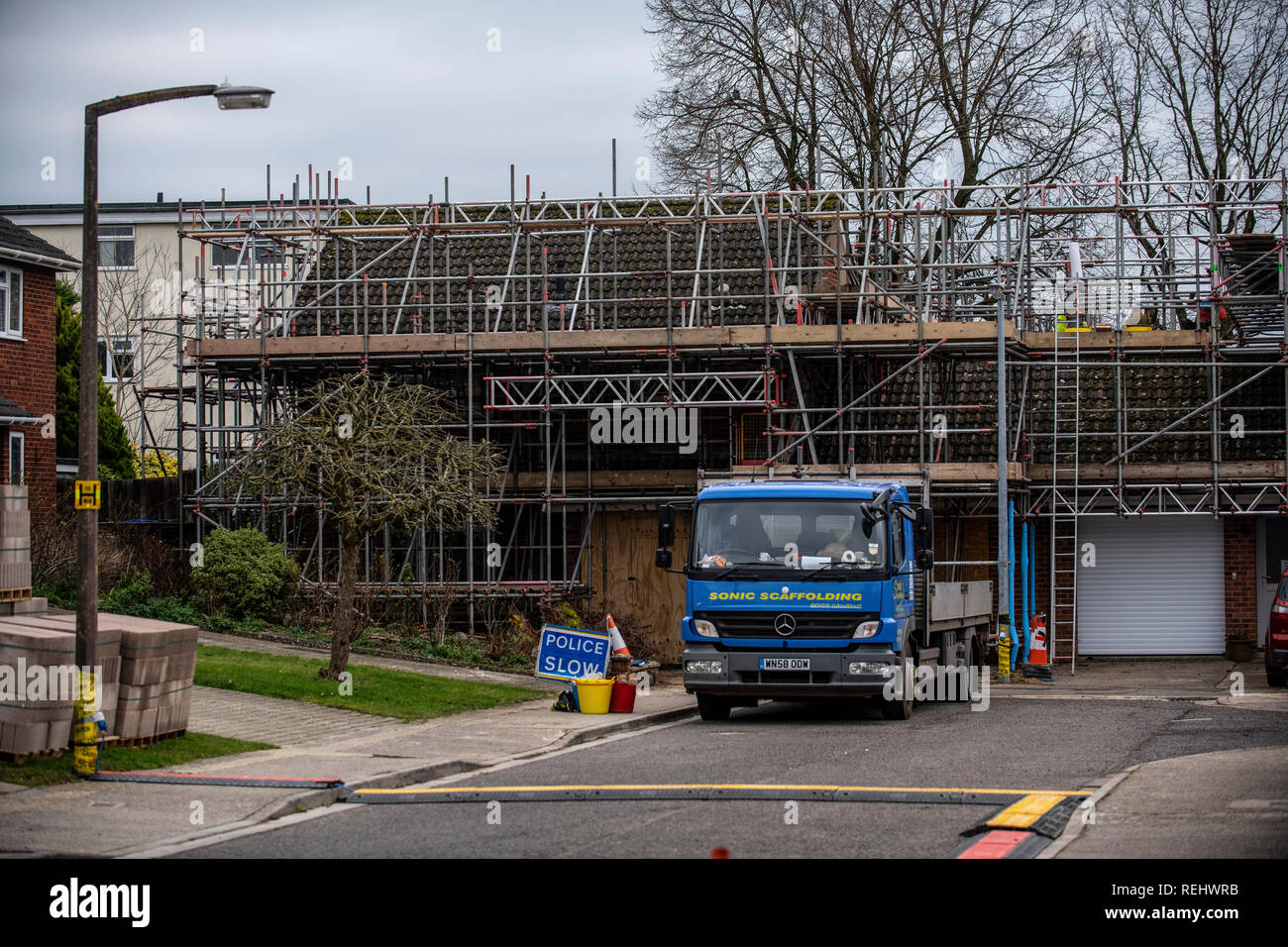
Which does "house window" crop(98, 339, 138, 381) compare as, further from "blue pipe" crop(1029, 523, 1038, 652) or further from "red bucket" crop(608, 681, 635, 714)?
"red bucket" crop(608, 681, 635, 714)

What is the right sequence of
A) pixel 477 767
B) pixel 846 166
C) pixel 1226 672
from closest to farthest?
pixel 477 767 → pixel 1226 672 → pixel 846 166

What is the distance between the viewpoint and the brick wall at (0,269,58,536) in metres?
26.9

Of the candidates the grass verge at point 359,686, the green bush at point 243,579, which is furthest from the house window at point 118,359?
the grass verge at point 359,686

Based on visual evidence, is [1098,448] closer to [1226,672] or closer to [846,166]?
[1226,672]

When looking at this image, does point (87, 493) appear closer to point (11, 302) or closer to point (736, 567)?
point (736, 567)

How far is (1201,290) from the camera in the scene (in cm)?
2906

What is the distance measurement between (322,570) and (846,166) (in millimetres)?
15798

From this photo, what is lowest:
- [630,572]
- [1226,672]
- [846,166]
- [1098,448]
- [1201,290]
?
[1226,672]

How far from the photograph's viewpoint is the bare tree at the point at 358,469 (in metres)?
18.7

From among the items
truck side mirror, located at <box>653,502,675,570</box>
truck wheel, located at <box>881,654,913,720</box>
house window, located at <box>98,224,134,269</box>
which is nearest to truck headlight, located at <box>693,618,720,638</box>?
truck side mirror, located at <box>653,502,675,570</box>
